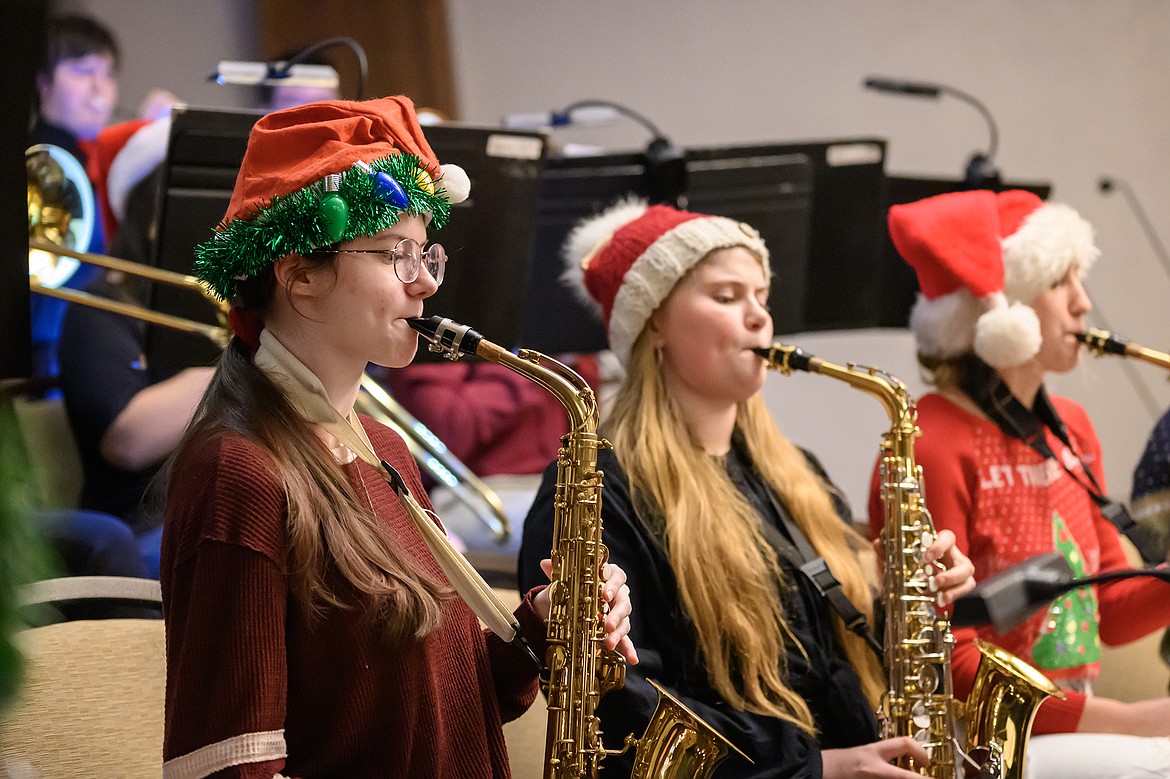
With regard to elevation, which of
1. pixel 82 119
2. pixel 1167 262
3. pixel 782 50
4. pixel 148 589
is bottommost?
pixel 148 589

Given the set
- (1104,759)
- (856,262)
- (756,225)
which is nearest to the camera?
(1104,759)

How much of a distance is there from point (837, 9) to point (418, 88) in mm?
1995

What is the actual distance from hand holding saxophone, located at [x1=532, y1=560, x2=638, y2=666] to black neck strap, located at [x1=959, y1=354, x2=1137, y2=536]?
1.28 m

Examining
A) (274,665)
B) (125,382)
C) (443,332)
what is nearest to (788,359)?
(443,332)

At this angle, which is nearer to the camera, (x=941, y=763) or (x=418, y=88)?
(x=941, y=763)

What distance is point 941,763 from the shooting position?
2232 millimetres

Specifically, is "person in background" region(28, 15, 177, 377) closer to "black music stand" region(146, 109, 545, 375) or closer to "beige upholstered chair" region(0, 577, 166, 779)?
"black music stand" region(146, 109, 545, 375)

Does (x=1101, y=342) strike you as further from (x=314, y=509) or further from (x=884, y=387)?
(x=314, y=509)

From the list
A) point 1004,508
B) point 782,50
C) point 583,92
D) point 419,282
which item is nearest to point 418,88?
point 583,92

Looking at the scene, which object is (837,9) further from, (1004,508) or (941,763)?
(941,763)

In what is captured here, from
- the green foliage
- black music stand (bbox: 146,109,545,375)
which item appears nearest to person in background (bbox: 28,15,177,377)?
black music stand (bbox: 146,109,545,375)

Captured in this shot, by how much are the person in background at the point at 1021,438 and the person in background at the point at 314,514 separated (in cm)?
120

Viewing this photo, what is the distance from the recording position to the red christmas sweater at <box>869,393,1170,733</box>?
8.66 feet

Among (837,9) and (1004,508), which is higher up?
(837,9)
